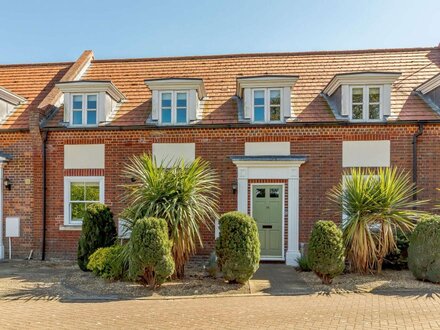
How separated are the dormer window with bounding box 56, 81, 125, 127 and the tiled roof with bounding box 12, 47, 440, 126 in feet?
1.62

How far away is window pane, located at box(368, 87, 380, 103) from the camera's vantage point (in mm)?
11031

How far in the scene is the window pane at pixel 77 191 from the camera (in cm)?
1148

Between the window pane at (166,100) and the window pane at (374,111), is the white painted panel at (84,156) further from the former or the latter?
the window pane at (374,111)

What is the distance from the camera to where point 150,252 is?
7.52 meters

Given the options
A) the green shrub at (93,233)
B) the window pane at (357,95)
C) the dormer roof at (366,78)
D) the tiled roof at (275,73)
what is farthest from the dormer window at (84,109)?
the window pane at (357,95)

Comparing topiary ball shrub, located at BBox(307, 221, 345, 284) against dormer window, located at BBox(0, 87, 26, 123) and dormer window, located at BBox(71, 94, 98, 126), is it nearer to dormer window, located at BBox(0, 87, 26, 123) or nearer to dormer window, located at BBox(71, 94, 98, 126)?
dormer window, located at BBox(71, 94, 98, 126)

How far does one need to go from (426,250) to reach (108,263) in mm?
7768

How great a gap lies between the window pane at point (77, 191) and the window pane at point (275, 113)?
266 inches

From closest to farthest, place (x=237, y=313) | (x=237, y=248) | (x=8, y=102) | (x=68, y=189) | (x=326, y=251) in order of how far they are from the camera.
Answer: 1. (x=237, y=313)
2. (x=237, y=248)
3. (x=326, y=251)
4. (x=68, y=189)
5. (x=8, y=102)

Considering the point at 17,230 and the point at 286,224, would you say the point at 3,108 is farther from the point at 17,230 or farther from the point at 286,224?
the point at 286,224

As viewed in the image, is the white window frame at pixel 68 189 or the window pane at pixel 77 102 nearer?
the white window frame at pixel 68 189

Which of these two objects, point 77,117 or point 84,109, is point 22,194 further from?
point 84,109

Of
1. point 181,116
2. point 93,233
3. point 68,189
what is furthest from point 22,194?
point 181,116

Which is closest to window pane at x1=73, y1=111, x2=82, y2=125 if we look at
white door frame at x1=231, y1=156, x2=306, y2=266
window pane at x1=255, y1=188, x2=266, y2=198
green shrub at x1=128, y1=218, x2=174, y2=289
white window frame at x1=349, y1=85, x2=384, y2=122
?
white door frame at x1=231, y1=156, x2=306, y2=266
